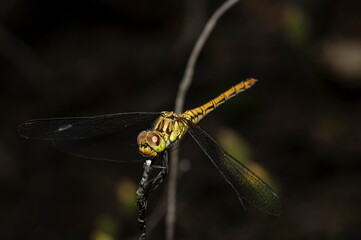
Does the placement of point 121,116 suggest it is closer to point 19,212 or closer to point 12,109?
point 19,212

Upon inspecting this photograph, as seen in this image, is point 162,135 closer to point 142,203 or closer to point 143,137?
point 143,137

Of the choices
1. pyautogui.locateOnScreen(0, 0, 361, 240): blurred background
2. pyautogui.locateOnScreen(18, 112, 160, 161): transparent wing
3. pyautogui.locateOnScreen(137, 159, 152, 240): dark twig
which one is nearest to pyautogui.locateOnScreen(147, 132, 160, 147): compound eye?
pyautogui.locateOnScreen(137, 159, 152, 240): dark twig

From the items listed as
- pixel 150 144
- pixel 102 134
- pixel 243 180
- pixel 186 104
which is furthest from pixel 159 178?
pixel 186 104

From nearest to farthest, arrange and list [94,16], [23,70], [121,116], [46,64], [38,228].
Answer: [121,116] → [38,228] → [23,70] → [46,64] → [94,16]

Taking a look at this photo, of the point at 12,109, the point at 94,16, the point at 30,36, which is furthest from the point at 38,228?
the point at 94,16

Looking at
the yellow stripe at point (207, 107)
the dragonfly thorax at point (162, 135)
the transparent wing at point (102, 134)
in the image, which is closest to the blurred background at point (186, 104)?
the yellow stripe at point (207, 107)

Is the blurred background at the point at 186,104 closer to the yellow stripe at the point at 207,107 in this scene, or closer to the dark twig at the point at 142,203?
the yellow stripe at the point at 207,107
